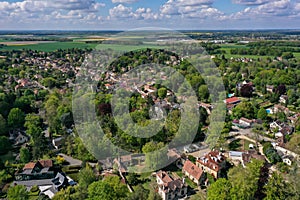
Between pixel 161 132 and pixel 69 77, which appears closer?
pixel 161 132

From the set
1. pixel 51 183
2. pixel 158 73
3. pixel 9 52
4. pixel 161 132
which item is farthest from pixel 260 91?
pixel 9 52

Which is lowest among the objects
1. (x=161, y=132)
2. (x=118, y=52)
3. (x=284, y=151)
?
(x=284, y=151)

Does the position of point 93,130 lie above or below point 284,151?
above

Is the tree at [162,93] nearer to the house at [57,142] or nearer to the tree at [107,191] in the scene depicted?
the house at [57,142]

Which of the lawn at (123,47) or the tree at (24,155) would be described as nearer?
the tree at (24,155)

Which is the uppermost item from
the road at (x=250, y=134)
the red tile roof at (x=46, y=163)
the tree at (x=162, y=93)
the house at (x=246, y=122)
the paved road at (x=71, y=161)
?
the tree at (x=162, y=93)

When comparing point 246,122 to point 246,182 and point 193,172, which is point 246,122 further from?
point 246,182

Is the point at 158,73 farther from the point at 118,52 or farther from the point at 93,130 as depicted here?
the point at 93,130

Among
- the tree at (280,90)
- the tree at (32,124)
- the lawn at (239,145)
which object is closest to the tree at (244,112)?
the lawn at (239,145)
